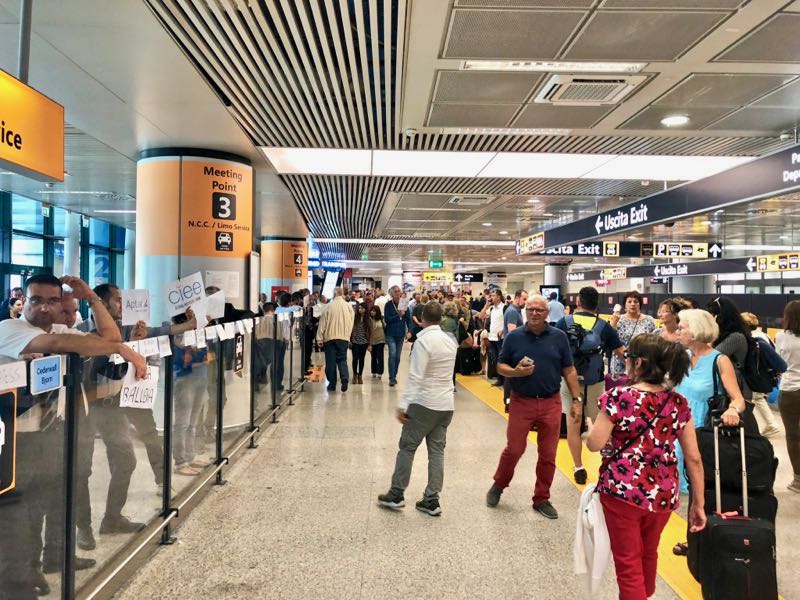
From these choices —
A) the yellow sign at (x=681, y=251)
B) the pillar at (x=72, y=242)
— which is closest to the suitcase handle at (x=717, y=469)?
the yellow sign at (x=681, y=251)

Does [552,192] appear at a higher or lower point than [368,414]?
higher

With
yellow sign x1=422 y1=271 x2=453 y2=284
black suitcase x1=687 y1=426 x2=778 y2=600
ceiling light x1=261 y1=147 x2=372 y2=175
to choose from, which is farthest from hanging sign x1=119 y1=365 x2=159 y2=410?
yellow sign x1=422 y1=271 x2=453 y2=284

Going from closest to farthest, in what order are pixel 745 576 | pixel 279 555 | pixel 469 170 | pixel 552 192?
1. pixel 745 576
2. pixel 279 555
3. pixel 469 170
4. pixel 552 192

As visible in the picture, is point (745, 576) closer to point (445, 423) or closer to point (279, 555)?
point (445, 423)

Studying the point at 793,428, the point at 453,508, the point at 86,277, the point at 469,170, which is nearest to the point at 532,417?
the point at 453,508

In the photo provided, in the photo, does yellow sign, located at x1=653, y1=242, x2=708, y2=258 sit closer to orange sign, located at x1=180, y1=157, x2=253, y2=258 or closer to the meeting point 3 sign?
orange sign, located at x1=180, y1=157, x2=253, y2=258

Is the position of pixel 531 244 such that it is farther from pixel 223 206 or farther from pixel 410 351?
pixel 410 351

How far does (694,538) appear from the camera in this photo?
329 centimetres

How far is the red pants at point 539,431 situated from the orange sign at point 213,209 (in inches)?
184

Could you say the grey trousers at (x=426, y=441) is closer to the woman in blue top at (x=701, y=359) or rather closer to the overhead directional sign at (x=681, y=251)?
Result: the woman in blue top at (x=701, y=359)

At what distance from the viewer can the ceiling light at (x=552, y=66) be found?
16.0 feet

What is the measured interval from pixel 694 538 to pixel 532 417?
4.41 ft

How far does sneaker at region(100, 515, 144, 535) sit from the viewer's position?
321 centimetres

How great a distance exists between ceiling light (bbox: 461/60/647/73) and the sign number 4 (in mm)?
3843
